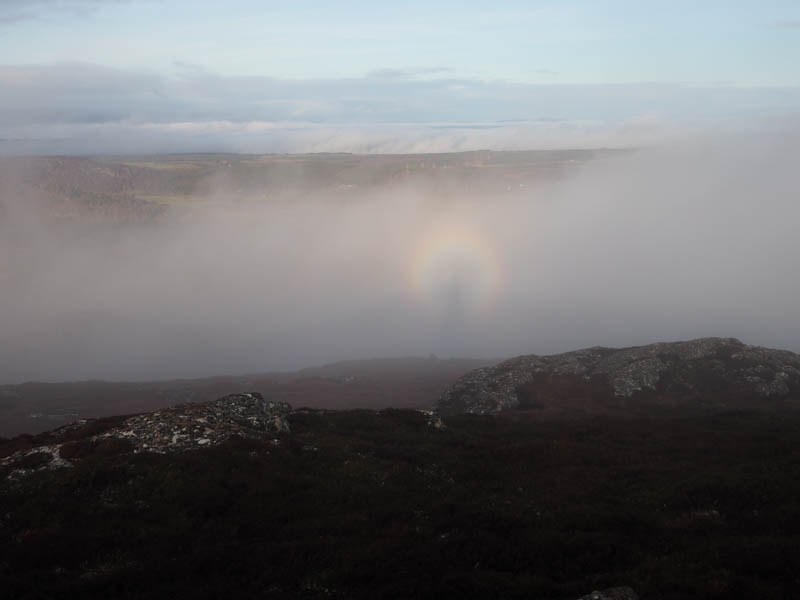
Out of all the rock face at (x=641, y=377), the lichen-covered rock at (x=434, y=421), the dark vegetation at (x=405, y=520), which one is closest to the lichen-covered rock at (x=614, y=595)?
the dark vegetation at (x=405, y=520)

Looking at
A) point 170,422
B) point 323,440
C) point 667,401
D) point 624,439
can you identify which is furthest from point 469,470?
point 667,401

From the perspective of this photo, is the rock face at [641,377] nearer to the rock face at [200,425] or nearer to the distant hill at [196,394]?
the distant hill at [196,394]

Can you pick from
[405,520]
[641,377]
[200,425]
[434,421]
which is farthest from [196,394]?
[405,520]

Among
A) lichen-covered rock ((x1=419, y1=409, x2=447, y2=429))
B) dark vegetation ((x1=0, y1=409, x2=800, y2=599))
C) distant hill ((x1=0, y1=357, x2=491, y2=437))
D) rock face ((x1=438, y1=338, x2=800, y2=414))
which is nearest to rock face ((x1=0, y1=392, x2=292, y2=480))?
dark vegetation ((x1=0, y1=409, x2=800, y2=599))

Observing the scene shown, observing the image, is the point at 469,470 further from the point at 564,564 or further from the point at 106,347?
the point at 106,347

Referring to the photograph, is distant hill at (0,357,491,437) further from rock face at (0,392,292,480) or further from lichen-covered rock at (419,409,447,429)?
rock face at (0,392,292,480)

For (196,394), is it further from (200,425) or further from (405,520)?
(405,520)

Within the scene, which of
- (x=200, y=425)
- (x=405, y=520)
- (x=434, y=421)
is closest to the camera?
(x=405, y=520)
